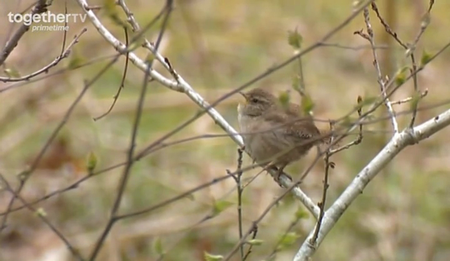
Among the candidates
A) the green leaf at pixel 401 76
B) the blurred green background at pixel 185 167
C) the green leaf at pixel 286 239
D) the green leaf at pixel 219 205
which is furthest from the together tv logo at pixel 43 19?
the green leaf at pixel 401 76

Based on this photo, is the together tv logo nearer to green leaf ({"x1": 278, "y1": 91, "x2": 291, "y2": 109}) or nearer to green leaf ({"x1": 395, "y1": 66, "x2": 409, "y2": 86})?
green leaf ({"x1": 278, "y1": 91, "x2": 291, "y2": 109})

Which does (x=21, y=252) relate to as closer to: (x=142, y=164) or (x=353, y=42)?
(x=142, y=164)

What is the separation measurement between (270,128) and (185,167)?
4029 millimetres

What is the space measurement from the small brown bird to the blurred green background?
1.47 metres

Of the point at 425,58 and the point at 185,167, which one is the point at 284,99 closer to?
the point at 425,58

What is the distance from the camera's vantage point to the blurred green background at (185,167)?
7070 millimetres

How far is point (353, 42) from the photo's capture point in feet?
33.4

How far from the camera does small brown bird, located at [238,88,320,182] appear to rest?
427 cm

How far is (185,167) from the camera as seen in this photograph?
8000 mm

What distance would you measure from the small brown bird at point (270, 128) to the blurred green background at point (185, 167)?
147cm

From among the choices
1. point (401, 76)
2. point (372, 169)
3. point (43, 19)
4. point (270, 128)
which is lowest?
point (401, 76)

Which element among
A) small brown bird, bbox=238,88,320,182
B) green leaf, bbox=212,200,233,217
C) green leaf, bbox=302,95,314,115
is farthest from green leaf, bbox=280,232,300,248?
small brown bird, bbox=238,88,320,182

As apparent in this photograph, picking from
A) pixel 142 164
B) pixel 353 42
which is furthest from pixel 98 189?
pixel 353 42

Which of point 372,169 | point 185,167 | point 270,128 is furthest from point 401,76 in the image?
point 185,167
